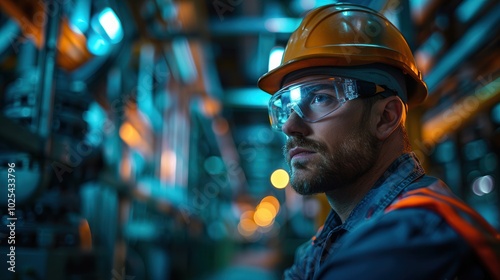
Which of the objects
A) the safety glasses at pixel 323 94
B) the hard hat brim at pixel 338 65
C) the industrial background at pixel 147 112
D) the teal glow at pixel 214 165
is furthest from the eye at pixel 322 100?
the teal glow at pixel 214 165

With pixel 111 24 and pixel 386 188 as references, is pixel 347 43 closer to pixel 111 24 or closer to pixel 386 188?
pixel 386 188

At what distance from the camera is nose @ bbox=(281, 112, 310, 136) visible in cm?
155

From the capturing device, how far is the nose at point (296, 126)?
155cm

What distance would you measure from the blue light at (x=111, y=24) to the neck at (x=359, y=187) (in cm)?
215

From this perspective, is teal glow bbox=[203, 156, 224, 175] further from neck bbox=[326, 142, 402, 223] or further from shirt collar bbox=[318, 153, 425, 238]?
shirt collar bbox=[318, 153, 425, 238]

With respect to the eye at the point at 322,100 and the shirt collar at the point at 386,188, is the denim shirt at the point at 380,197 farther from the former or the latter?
the eye at the point at 322,100

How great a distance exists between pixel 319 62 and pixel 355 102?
196mm

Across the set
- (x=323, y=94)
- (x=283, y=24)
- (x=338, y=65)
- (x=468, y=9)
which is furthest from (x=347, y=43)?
(x=283, y=24)

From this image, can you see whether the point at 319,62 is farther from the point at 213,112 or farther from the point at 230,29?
the point at 213,112

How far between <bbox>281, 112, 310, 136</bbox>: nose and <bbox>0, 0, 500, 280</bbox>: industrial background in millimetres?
1048

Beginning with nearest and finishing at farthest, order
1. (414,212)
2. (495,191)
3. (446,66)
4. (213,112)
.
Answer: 1. (414,212)
2. (446,66)
3. (495,191)
4. (213,112)

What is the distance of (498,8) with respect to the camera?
2.94m

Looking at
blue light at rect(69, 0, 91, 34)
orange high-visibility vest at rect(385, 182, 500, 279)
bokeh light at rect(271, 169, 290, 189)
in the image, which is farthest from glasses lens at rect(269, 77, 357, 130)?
bokeh light at rect(271, 169, 290, 189)

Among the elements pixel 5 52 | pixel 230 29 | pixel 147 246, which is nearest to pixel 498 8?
pixel 230 29
